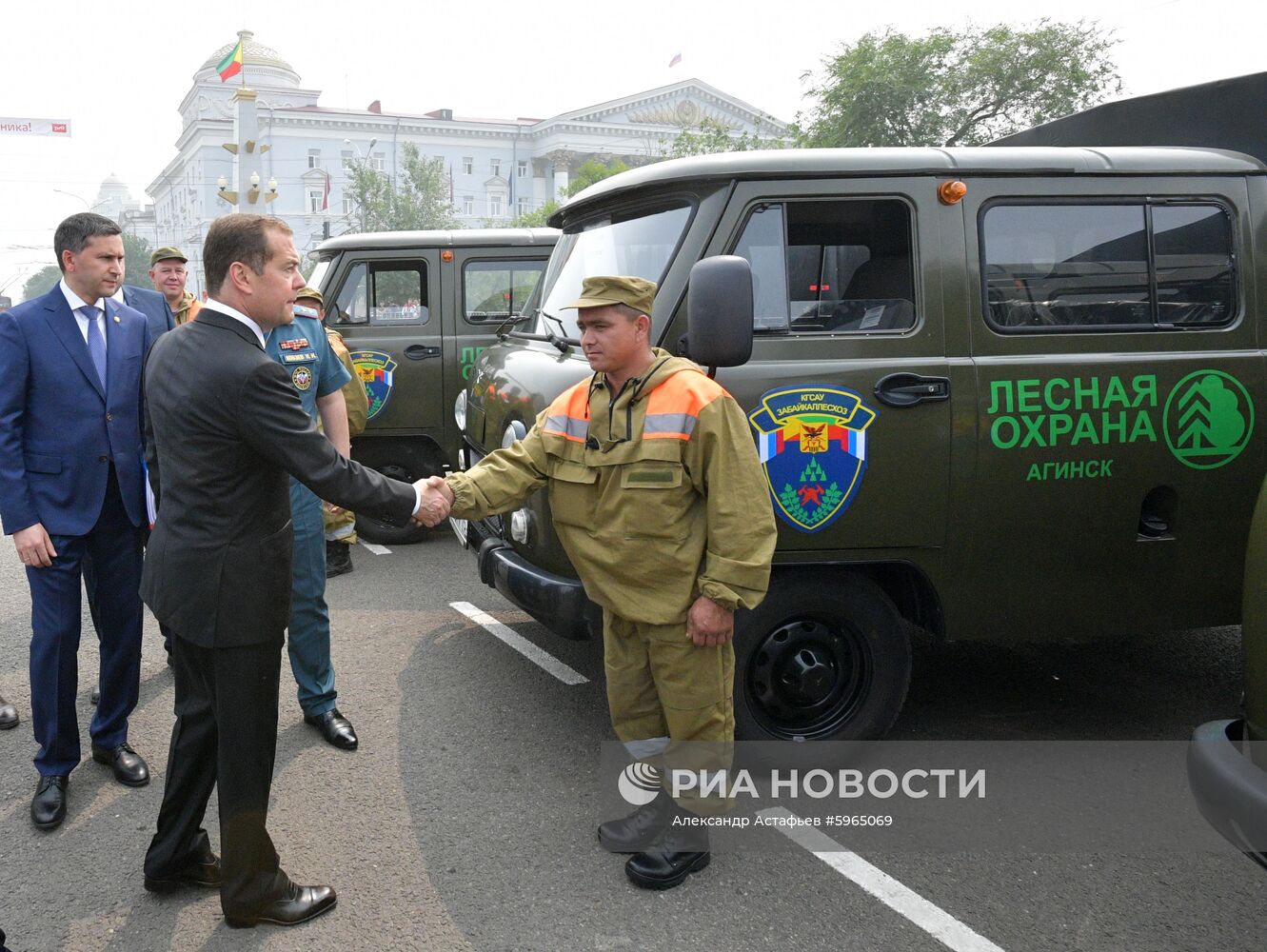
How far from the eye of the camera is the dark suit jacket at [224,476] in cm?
274

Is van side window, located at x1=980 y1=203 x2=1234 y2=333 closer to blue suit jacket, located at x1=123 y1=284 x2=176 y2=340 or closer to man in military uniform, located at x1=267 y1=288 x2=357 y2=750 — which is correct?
man in military uniform, located at x1=267 y1=288 x2=357 y2=750

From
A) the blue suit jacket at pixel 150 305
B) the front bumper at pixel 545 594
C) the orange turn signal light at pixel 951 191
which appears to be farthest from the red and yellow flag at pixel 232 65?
the orange turn signal light at pixel 951 191

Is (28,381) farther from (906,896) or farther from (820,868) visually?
(906,896)

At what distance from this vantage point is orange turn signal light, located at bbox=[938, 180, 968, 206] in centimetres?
370

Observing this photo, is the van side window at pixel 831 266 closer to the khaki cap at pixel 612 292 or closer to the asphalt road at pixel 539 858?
the khaki cap at pixel 612 292

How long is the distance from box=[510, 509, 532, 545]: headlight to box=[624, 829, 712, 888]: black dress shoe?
47.6 inches

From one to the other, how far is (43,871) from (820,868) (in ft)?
8.20

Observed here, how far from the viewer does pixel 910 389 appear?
3.65 m

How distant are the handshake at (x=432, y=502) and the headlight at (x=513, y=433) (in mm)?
706

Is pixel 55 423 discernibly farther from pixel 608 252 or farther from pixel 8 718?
pixel 608 252

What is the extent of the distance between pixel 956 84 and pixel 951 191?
2799cm

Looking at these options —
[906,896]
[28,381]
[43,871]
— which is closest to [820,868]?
[906,896]

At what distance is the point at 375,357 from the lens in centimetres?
801

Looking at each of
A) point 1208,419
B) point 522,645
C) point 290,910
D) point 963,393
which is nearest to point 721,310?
point 963,393
